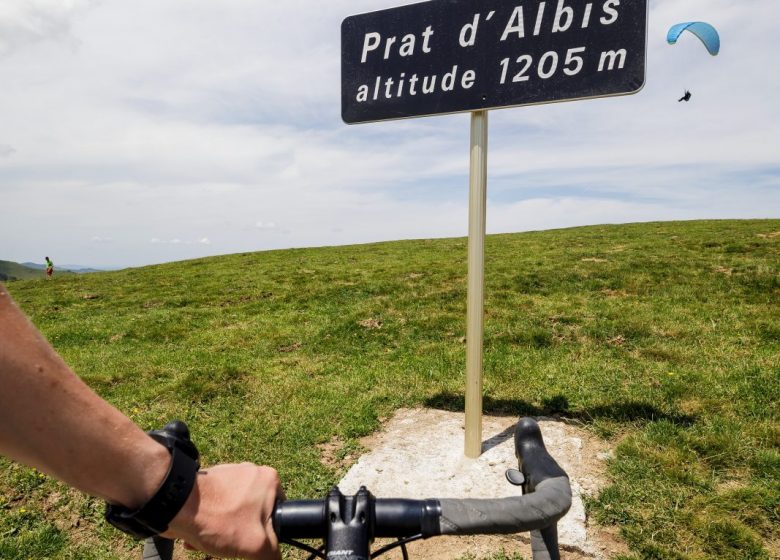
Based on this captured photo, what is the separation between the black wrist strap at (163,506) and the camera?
3.24 ft

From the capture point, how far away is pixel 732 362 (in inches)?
237

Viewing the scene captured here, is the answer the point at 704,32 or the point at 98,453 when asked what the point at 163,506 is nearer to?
the point at 98,453

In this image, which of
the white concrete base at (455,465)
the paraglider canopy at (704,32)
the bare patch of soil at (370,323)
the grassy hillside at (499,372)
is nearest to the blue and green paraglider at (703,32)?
the paraglider canopy at (704,32)

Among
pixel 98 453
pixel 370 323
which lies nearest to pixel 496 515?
pixel 98 453

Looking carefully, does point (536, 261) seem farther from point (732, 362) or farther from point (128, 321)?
point (128, 321)

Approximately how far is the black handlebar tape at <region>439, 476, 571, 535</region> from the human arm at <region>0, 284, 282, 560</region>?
1.39 feet

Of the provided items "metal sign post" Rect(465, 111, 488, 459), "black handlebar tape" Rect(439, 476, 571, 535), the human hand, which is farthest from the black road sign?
the human hand

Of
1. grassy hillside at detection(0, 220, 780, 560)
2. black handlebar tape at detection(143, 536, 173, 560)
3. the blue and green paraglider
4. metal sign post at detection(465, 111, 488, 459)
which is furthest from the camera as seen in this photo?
the blue and green paraglider

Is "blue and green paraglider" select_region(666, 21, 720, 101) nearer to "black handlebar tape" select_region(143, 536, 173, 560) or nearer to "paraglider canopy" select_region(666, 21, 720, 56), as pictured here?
"paraglider canopy" select_region(666, 21, 720, 56)

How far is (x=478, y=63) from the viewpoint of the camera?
3.99 m

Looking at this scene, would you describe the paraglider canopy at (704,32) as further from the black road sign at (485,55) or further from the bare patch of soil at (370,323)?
the black road sign at (485,55)

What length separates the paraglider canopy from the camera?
13.5 metres

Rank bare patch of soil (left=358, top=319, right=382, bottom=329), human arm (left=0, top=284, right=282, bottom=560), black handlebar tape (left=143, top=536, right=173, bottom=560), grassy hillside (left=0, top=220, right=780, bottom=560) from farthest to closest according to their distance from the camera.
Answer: bare patch of soil (left=358, top=319, right=382, bottom=329) < grassy hillside (left=0, top=220, right=780, bottom=560) < black handlebar tape (left=143, top=536, right=173, bottom=560) < human arm (left=0, top=284, right=282, bottom=560)

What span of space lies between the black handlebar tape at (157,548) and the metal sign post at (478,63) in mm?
3282
